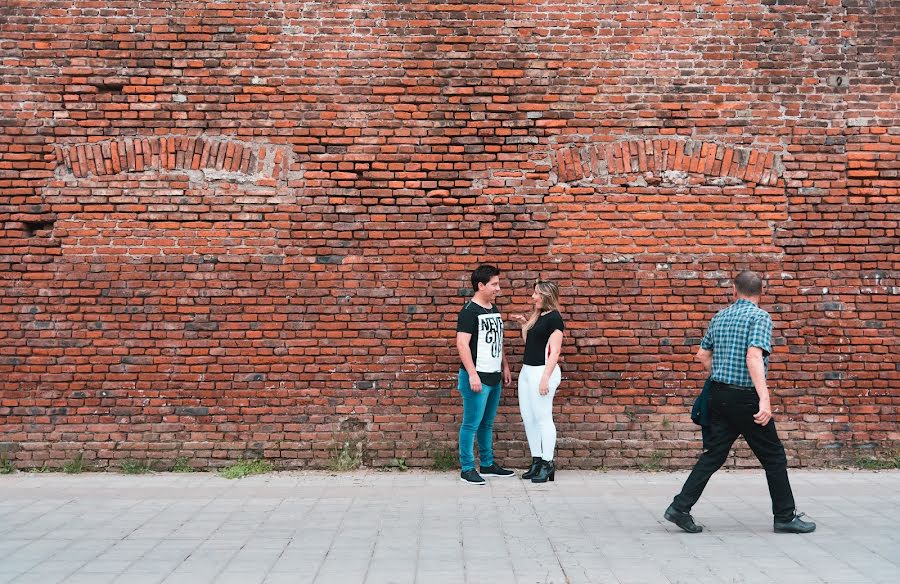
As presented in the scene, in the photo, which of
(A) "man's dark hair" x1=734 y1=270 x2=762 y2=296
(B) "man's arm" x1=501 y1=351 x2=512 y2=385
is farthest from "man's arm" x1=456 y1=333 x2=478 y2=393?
(A) "man's dark hair" x1=734 y1=270 x2=762 y2=296

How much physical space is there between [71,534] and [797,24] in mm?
7574

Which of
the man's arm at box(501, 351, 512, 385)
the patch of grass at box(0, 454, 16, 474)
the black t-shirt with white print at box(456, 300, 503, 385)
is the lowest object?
the patch of grass at box(0, 454, 16, 474)

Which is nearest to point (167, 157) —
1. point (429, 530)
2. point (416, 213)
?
point (416, 213)

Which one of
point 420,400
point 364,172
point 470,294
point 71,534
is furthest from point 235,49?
point 71,534

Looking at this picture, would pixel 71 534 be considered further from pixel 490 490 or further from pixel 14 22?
pixel 14 22

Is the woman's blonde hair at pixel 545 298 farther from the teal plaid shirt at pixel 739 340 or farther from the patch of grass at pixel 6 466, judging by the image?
the patch of grass at pixel 6 466

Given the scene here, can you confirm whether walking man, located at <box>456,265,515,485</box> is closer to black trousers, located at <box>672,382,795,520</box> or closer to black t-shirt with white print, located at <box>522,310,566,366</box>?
black t-shirt with white print, located at <box>522,310,566,366</box>

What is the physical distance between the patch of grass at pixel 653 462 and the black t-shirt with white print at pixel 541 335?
1.41 metres

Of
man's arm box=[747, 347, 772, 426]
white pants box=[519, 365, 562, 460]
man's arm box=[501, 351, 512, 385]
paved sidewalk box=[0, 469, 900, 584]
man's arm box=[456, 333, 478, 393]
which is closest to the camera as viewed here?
paved sidewalk box=[0, 469, 900, 584]

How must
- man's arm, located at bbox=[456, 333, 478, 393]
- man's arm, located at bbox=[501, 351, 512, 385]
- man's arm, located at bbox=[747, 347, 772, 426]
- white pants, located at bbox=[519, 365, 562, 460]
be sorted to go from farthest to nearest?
man's arm, located at bbox=[501, 351, 512, 385]
white pants, located at bbox=[519, 365, 562, 460]
man's arm, located at bbox=[456, 333, 478, 393]
man's arm, located at bbox=[747, 347, 772, 426]

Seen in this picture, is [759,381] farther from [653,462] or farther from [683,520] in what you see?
[653,462]

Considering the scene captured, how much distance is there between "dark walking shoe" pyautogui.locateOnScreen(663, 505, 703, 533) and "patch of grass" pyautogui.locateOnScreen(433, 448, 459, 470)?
2434 mm

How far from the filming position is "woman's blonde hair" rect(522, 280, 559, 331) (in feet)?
23.2

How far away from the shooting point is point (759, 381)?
17.3 feet
